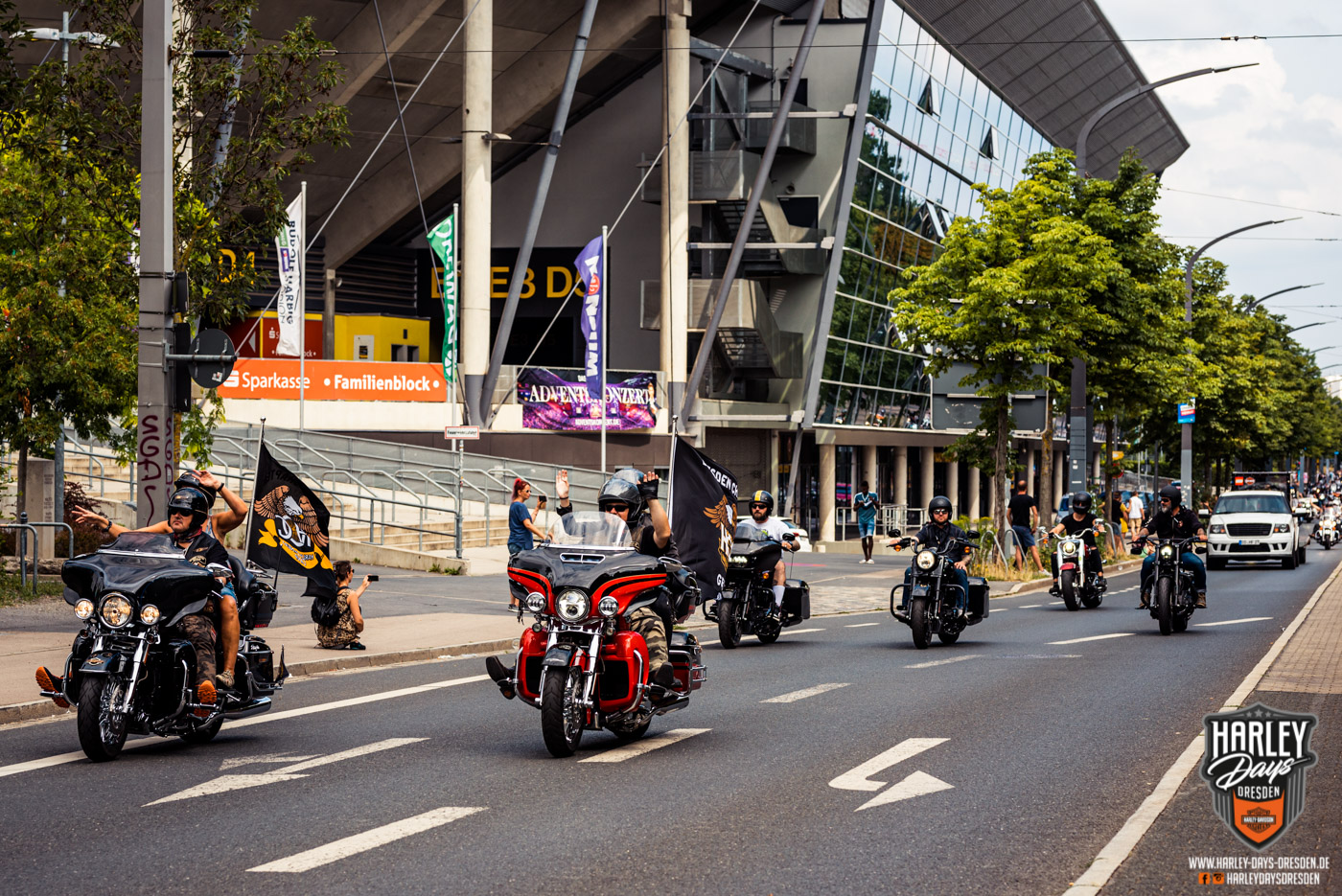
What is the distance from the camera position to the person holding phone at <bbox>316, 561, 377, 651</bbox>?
1566cm

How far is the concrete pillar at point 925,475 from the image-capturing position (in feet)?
198

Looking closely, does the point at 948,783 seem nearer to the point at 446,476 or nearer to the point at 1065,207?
the point at 446,476

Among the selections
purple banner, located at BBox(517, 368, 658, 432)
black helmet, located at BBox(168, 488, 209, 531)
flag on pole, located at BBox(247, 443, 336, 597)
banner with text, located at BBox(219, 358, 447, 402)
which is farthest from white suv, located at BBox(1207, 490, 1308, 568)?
black helmet, located at BBox(168, 488, 209, 531)

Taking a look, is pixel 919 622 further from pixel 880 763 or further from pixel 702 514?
pixel 880 763

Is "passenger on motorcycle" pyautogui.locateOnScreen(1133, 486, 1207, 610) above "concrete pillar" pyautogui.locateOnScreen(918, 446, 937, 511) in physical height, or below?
below

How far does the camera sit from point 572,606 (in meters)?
9.51

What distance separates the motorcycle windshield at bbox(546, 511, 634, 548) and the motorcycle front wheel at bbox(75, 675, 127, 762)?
→ 275cm

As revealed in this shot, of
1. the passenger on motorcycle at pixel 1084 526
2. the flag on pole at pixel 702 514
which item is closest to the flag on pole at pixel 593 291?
the passenger on motorcycle at pixel 1084 526

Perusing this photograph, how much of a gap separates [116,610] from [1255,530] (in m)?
34.0

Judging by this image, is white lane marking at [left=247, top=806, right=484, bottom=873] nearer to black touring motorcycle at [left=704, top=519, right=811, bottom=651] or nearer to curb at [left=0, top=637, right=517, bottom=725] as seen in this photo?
curb at [left=0, top=637, right=517, bottom=725]

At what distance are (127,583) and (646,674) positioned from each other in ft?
10.5

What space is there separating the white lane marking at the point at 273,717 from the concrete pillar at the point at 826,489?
37.9m

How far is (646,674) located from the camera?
9.90 m

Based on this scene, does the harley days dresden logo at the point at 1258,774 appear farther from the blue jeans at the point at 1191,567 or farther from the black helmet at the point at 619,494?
the blue jeans at the point at 1191,567
